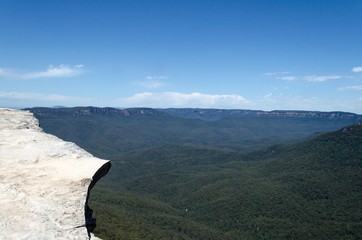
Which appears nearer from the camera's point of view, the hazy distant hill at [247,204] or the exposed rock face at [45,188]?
the exposed rock face at [45,188]

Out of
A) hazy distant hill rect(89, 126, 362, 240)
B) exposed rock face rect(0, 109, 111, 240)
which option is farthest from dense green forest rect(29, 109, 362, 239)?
exposed rock face rect(0, 109, 111, 240)

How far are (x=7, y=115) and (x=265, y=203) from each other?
447ft

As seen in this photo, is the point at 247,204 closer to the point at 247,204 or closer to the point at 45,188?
the point at 247,204

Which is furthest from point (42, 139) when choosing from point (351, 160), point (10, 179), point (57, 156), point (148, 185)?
point (351, 160)

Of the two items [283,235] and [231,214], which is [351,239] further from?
[231,214]

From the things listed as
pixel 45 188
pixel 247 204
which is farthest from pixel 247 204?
pixel 45 188

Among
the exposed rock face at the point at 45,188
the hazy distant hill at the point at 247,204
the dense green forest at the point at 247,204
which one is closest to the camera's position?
the exposed rock face at the point at 45,188

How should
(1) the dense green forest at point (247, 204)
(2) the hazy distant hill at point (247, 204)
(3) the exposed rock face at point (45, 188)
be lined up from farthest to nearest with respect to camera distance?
(2) the hazy distant hill at point (247, 204), (1) the dense green forest at point (247, 204), (3) the exposed rock face at point (45, 188)

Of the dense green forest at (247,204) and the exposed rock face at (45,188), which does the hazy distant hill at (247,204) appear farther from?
the exposed rock face at (45,188)

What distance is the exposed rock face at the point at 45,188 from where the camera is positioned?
23.8ft

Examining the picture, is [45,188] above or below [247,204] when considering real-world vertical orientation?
above

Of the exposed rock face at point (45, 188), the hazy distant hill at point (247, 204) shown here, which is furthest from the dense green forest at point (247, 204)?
the exposed rock face at point (45, 188)

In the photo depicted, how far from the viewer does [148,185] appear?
7554 inches

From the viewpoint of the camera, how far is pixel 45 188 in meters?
8.24
